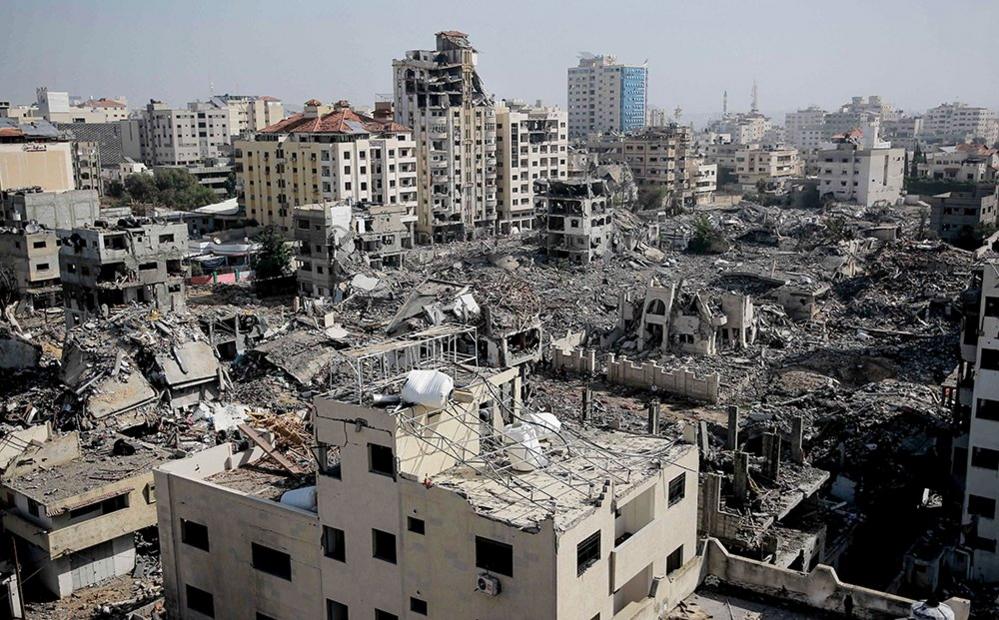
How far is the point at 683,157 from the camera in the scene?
7906 centimetres

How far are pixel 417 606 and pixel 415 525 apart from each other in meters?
→ 1.17

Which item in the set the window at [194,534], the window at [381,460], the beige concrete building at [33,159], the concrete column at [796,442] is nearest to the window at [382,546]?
the window at [381,460]

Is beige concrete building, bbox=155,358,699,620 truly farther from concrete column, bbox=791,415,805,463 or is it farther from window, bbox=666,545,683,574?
concrete column, bbox=791,415,805,463

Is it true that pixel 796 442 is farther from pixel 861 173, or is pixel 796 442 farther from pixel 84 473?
pixel 861 173

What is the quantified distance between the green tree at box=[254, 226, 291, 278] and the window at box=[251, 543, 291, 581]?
32.8 m

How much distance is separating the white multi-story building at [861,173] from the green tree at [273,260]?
48088 millimetres

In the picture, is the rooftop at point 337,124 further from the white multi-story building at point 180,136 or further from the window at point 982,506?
the window at point 982,506

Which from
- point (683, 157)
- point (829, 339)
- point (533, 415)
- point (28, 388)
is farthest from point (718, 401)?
point (683, 157)

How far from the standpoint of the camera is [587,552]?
11414 mm

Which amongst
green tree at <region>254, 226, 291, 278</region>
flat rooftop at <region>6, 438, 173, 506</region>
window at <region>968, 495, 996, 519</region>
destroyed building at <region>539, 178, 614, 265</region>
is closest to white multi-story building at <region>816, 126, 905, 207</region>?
destroyed building at <region>539, 178, 614, 265</region>

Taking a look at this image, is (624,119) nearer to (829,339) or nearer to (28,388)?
(829,339)

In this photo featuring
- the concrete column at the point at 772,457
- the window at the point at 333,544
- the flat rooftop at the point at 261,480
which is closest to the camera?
the window at the point at 333,544

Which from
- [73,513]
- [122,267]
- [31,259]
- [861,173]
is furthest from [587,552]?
[861,173]

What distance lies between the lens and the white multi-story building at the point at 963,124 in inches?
5768
